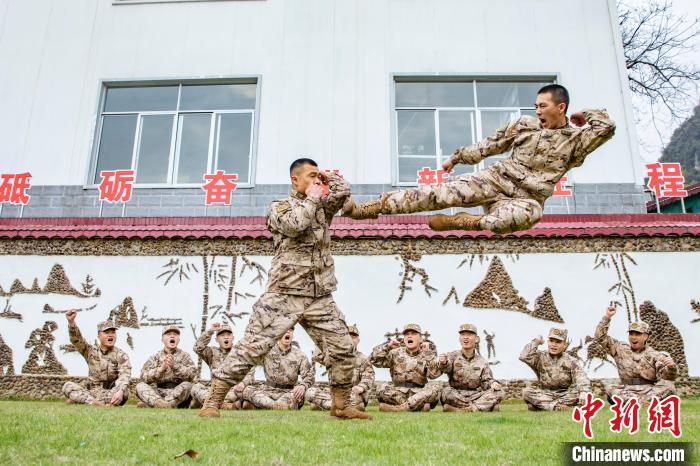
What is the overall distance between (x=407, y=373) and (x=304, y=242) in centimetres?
352

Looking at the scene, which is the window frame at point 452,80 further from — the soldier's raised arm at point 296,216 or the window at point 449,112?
the soldier's raised arm at point 296,216

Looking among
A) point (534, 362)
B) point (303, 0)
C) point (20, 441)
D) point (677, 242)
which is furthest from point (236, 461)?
point (303, 0)

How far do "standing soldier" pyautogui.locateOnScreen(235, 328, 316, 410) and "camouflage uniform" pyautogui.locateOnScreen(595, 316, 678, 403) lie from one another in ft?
13.5

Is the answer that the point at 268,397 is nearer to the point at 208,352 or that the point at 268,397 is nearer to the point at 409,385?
the point at 208,352

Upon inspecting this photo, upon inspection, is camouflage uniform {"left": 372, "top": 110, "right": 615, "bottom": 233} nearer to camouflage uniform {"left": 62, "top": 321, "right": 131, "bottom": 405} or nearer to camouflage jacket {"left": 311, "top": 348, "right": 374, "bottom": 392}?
camouflage jacket {"left": 311, "top": 348, "right": 374, "bottom": 392}

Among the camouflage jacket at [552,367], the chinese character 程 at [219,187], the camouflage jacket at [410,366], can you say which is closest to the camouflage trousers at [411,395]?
the camouflage jacket at [410,366]

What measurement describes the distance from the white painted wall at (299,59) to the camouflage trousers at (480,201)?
6025 mm

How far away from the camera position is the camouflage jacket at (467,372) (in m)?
7.71

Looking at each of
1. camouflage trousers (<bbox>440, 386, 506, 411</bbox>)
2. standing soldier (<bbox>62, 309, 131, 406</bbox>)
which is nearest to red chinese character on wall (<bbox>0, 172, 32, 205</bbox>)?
standing soldier (<bbox>62, 309, 131, 406</bbox>)

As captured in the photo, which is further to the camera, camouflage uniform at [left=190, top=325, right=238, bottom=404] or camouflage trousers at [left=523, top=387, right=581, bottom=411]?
Answer: camouflage uniform at [left=190, top=325, right=238, bottom=404]

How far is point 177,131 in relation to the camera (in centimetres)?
1168

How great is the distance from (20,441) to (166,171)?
8455 mm

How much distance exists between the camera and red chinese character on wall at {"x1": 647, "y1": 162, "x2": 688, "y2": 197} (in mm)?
10547

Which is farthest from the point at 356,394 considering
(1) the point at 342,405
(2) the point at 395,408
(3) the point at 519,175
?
(3) the point at 519,175
